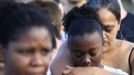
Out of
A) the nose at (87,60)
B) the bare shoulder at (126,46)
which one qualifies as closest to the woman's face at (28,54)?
the nose at (87,60)

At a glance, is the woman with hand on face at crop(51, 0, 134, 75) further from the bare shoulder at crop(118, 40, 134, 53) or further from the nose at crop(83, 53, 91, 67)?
the nose at crop(83, 53, 91, 67)

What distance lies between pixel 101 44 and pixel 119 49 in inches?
24.5

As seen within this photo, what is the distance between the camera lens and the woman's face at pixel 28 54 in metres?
2.29

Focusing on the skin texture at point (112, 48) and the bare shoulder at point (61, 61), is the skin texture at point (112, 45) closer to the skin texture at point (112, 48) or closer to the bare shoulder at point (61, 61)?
the skin texture at point (112, 48)

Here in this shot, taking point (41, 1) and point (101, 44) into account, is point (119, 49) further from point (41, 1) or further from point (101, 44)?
point (41, 1)

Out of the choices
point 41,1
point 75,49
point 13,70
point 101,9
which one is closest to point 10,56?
point 13,70

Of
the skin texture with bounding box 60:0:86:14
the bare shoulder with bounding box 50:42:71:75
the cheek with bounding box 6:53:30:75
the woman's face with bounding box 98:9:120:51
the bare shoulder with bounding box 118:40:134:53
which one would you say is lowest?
the bare shoulder with bounding box 50:42:71:75

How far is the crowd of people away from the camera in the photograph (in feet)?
7.61

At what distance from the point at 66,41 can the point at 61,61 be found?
0.16 m

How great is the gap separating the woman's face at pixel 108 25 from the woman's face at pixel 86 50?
352mm

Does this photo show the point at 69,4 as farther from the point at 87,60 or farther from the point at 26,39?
the point at 26,39

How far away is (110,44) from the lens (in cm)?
365

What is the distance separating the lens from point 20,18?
238 cm

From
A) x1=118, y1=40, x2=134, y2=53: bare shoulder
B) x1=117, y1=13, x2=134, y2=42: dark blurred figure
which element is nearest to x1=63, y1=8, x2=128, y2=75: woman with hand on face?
x1=118, y1=40, x2=134, y2=53: bare shoulder
